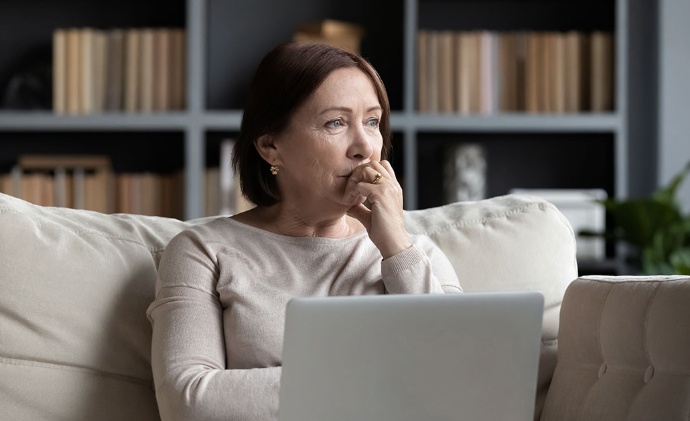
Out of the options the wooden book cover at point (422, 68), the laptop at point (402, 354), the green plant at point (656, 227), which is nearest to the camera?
the laptop at point (402, 354)

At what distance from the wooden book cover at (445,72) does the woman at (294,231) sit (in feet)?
6.31

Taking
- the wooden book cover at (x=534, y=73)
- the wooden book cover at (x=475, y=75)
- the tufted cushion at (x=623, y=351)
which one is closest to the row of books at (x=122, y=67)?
the wooden book cover at (x=475, y=75)

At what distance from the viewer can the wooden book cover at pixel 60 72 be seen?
3.72m

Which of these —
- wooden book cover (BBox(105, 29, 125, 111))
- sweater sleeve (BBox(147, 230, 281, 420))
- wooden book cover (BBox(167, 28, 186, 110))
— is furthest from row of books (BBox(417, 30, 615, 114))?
sweater sleeve (BBox(147, 230, 281, 420))

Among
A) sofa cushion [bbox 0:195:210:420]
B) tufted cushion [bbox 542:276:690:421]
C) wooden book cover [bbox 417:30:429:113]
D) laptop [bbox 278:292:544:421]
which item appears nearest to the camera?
laptop [bbox 278:292:544:421]

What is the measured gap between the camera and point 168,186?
3816 mm

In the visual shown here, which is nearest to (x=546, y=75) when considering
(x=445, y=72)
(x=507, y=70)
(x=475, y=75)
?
(x=507, y=70)

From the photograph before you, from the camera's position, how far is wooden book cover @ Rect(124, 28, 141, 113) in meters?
3.74

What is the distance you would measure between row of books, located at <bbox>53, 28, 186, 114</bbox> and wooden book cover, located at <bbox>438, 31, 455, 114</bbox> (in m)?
0.95

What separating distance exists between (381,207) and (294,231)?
17cm

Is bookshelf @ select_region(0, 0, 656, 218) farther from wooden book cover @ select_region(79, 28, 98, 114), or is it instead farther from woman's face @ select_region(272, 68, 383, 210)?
woman's face @ select_region(272, 68, 383, 210)

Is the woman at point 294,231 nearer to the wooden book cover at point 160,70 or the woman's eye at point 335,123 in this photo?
the woman's eye at point 335,123

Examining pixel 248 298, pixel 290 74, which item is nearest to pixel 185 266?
pixel 248 298

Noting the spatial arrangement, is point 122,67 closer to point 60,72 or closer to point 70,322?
point 60,72
